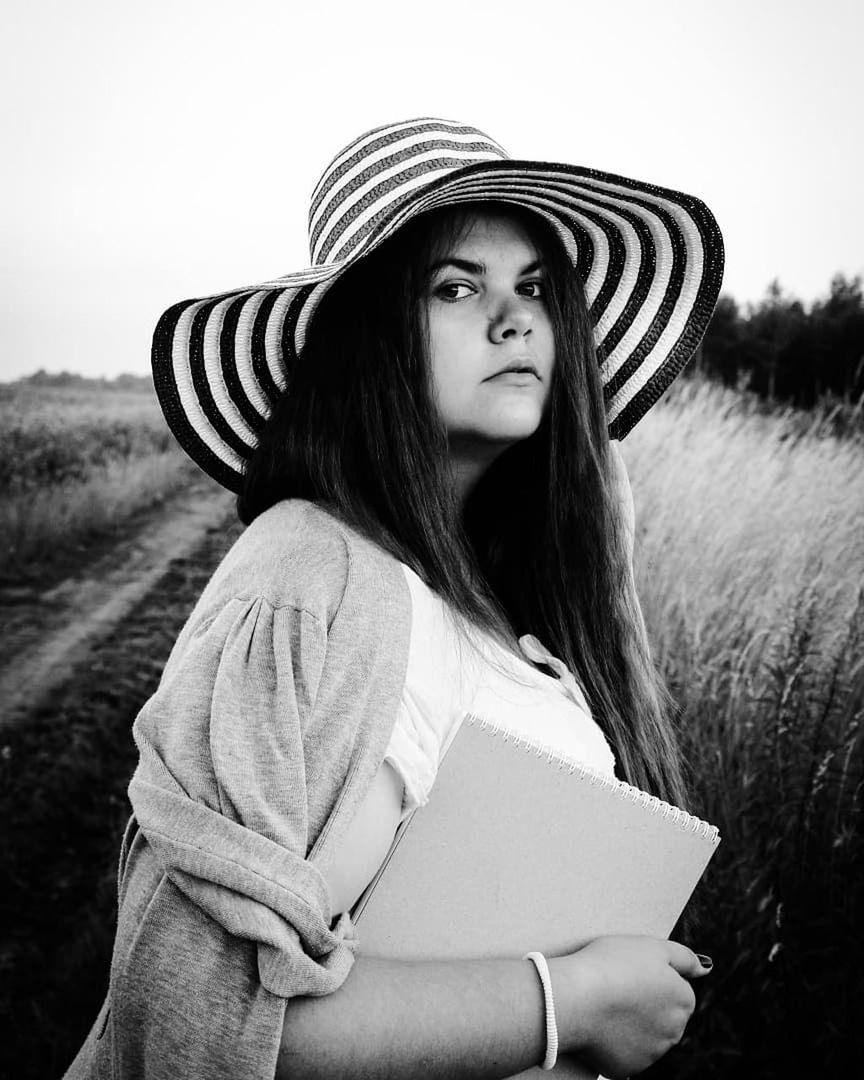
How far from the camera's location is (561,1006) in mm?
1039

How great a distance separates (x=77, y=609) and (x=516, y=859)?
229 centimetres

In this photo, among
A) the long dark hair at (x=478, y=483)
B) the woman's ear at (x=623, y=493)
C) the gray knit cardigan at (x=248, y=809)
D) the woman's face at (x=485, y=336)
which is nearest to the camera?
the gray knit cardigan at (x=248, y=809)

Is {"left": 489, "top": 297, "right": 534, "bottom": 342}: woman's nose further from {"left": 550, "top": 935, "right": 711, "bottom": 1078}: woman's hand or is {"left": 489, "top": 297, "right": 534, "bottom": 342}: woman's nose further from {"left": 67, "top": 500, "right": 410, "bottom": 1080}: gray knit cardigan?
{"left": 550, "top": 935, "right": 711, "bottom": 1078}: woman's hand

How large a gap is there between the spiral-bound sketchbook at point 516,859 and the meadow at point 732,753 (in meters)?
0.90

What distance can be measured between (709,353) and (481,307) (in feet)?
7.75

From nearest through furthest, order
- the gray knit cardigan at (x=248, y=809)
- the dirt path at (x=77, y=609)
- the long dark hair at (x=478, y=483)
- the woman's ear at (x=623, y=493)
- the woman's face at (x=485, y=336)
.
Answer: the gray knit cardigan at (x=248, y=809), the long dark hair at (x=478, y=483), the woman's face at (x=485, y=336), the woman's ear at (x=623, y=493), the dirt path at (x=77, y=609)

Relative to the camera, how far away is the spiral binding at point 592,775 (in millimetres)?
1059

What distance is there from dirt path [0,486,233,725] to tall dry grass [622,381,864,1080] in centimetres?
187

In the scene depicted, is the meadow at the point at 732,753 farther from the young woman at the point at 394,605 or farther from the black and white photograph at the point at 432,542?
the young woman at the point at 394,605

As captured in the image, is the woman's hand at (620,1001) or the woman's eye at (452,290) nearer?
the woman's hand at (620,1001)

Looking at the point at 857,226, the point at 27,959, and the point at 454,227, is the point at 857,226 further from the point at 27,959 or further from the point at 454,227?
the point at 27,959

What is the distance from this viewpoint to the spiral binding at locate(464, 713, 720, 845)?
3.47 feet

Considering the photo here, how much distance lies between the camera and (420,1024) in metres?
0.95

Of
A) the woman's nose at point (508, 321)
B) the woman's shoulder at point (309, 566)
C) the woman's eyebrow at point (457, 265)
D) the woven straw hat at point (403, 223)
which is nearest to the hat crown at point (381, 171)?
the woven straw hat at point (403, 223)
